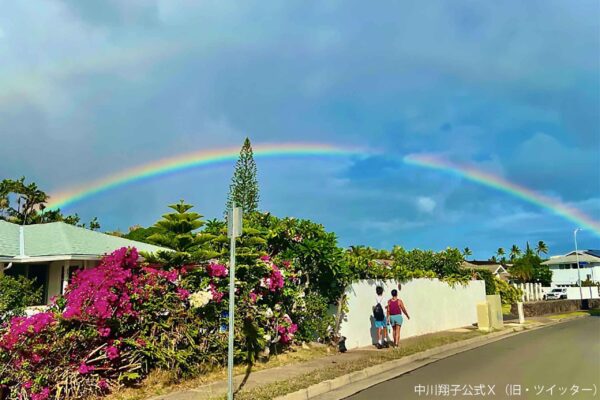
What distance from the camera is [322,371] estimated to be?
34.0 ft

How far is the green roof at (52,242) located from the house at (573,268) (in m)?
79.1

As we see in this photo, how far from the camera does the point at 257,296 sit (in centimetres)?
1127

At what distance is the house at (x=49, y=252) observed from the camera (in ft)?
59.3

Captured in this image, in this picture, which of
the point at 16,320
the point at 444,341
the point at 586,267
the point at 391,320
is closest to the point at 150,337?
the point at 16,320

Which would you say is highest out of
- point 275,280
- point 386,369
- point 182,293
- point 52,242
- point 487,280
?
point 52,242

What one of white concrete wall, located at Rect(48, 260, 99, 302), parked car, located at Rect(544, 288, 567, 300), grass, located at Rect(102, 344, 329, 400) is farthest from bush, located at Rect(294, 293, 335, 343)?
parked car, located at Rect(544, 288, 567, 300)

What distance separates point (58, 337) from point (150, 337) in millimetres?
1473

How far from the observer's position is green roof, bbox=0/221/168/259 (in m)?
18.3

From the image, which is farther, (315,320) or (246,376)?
(315,320)

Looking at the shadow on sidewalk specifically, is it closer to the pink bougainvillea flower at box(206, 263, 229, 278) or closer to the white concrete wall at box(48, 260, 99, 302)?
the pink bougainvillea flower at box(206, 263, 229, 278)

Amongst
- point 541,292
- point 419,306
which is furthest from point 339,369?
point 541,292

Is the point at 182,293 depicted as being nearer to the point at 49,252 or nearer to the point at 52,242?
the point at 49,252

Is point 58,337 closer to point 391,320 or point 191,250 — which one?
point 191,250

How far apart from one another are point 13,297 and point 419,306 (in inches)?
542
